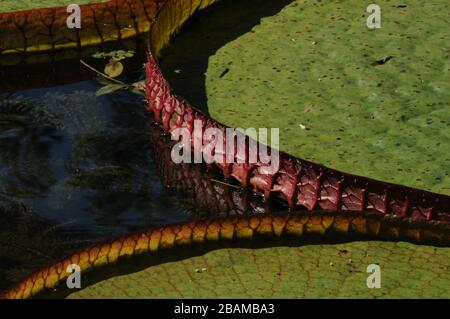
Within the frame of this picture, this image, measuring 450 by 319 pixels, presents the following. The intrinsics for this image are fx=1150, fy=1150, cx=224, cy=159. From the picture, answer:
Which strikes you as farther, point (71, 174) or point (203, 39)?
point (203, 39)

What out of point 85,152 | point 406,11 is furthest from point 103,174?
point 406,11

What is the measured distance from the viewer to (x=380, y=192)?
341cm

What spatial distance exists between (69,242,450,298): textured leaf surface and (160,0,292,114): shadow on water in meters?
1.08

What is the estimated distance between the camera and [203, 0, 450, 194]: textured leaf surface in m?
3.77

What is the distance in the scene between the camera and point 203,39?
4.75 metres

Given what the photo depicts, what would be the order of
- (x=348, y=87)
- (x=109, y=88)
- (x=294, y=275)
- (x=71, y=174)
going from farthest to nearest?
(x=109, y=88) < (x=348, y=87) < (x=71, y=174) < (x=294, y=275)

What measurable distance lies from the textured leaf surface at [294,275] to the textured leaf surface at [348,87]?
45 centimetres

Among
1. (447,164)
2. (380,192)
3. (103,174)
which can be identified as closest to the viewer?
(380,192)

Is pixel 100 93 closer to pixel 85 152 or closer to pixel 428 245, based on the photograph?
pixel 85 152

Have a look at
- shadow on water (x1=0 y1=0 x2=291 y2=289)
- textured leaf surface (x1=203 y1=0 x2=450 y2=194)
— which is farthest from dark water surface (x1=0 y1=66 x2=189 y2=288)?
textured leaf surface (x1=203 y1=0 x2=450 y2=194)

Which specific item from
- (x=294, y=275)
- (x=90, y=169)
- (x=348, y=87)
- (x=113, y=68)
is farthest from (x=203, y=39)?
(x=294, y=275)

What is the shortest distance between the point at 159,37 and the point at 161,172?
2.48ft

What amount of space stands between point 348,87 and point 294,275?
1.22 metres

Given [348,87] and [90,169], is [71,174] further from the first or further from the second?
[348,87]
